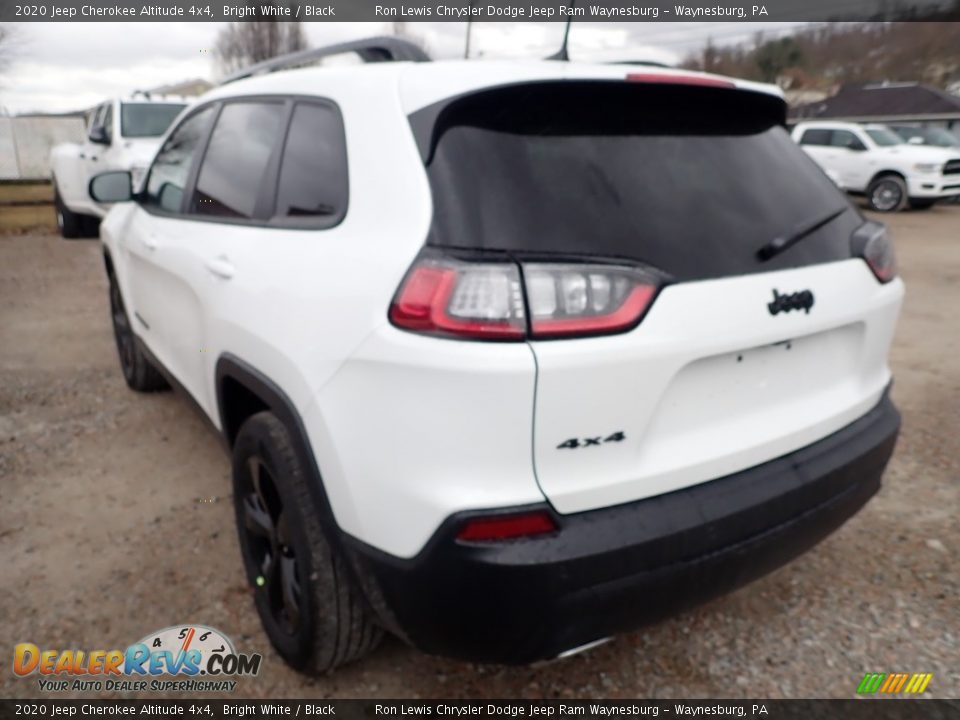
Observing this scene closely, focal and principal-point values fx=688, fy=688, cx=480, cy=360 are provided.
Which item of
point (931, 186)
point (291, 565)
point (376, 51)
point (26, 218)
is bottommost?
point (26, 218)

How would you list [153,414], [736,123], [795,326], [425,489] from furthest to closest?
1. [153,414]
2. [736,123]
3. [795,326]
4. [425,489]

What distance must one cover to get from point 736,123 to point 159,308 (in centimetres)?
249

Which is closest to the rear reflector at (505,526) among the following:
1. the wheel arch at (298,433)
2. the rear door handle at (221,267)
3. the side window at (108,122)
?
the wheel arch at (298,433)

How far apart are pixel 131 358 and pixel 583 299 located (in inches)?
146

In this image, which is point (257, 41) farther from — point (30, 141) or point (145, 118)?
point (145, 118)

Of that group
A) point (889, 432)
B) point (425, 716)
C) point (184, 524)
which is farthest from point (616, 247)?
point (184, 524)

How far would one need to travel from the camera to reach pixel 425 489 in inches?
57.7

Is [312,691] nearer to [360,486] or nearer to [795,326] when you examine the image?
[360,486]

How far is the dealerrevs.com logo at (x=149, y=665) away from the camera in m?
2.12

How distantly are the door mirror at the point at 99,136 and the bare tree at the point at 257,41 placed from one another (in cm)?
2844

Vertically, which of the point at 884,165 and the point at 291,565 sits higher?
the point at 291,565

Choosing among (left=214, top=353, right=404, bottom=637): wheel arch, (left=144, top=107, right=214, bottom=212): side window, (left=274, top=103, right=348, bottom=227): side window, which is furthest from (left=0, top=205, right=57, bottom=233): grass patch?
(left=274, top=103, right=348, bottom=227): side window

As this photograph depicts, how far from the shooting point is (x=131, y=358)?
429 centimetres

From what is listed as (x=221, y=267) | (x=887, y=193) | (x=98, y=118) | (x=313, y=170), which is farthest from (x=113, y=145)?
(x=887, y=193)
